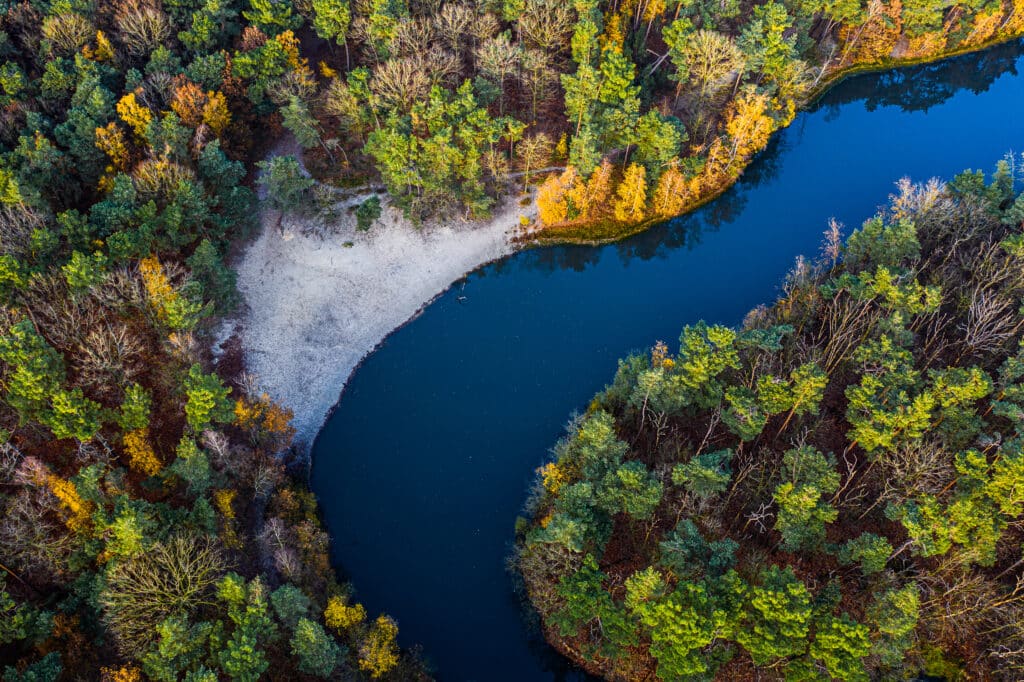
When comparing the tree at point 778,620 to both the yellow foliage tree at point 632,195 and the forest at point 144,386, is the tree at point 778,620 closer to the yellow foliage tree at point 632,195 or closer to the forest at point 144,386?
the forest at point 144,386

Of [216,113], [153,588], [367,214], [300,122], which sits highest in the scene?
[300,122]

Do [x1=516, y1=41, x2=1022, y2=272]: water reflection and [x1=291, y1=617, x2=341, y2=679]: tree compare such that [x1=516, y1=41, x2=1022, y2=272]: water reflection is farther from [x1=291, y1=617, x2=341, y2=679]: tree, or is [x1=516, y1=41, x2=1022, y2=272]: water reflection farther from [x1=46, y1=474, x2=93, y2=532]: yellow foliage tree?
[x1=46, y1=474, x2=93, y2=532]: yellow foliage tree

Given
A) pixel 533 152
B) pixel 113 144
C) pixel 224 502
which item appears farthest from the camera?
pixel 533 152

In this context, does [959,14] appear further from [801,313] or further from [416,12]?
[416,12]

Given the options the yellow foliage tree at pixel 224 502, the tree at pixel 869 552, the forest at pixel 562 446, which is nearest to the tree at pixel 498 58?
the forest at pixel 562 446

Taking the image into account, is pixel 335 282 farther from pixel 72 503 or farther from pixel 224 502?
pixel 72 503

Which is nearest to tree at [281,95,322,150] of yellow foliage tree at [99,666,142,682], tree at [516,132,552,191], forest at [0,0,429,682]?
forest at [0,0,429,682]

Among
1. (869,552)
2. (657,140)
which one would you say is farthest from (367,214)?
(869,552)
